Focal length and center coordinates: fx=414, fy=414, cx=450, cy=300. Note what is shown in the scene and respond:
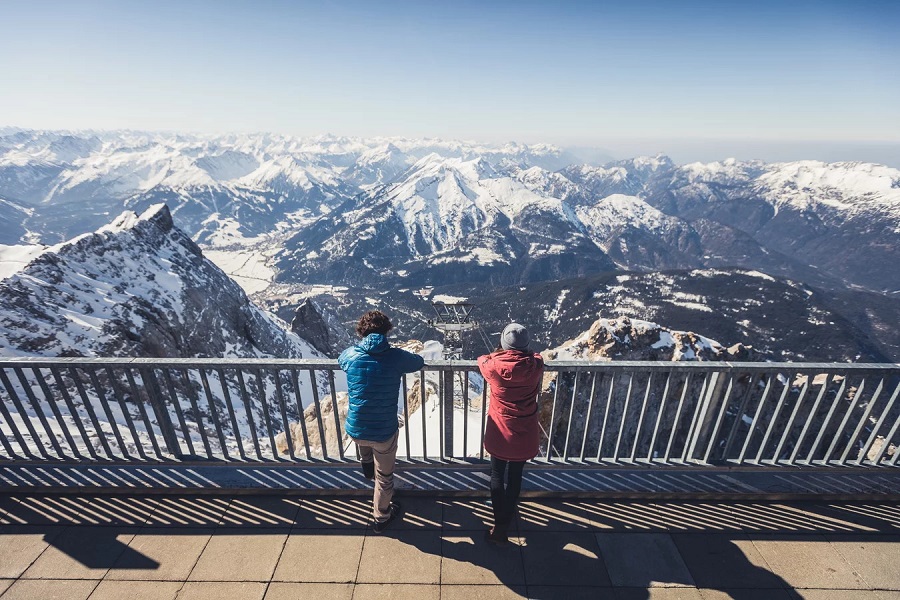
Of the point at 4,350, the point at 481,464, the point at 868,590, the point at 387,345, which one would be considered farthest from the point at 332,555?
the point at 4,350

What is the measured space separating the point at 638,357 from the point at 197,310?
53.5 metres

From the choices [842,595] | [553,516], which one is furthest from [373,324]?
[842,595]

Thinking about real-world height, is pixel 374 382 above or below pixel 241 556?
above

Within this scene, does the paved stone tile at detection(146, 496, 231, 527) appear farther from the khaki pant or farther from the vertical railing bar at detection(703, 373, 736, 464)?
the vertical railing bar at detection(703, 373, 736, 464)

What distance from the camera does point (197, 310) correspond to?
180 ft

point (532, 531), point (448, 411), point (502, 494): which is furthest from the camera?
point (448, 411)

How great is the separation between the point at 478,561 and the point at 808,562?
4475mm

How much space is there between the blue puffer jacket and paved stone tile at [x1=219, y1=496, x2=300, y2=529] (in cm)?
190

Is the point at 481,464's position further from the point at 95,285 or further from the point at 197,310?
the point at 197,310

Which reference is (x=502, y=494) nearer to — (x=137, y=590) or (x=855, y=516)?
(x=137, y=590)

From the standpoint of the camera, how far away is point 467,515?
20.4 feet

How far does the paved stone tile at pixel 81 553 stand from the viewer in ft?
17.6

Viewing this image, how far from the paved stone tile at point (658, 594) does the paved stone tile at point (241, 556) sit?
4.48 metres

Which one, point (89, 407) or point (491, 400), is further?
point (89, 407)
